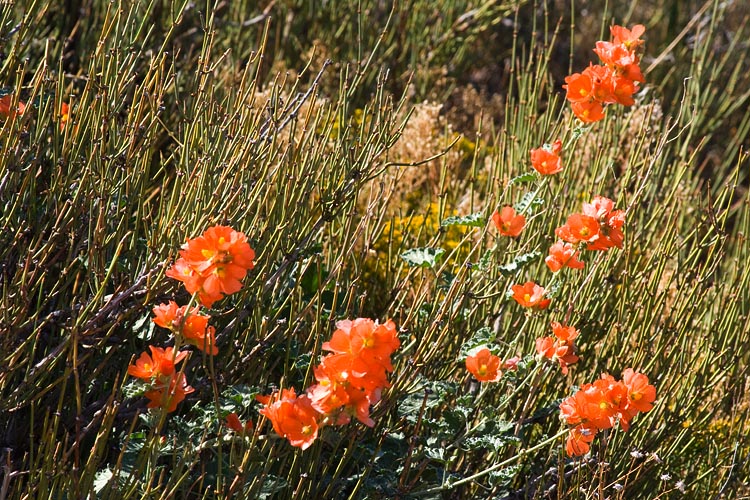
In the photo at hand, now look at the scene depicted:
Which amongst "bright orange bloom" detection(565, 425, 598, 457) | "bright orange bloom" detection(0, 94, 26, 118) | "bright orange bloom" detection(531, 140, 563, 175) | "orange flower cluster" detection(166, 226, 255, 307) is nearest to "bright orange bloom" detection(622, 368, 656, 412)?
"bright orange bloom" detection(565, 425, 598, 457)

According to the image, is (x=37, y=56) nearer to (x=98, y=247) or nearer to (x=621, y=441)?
(x=98, y=247)

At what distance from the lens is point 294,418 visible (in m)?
1.53

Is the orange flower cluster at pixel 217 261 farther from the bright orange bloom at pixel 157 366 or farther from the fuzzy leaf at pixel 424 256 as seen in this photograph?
the fuzzy leaf at pixel 424 256

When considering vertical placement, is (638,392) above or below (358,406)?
below

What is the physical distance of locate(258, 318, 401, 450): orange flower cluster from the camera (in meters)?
1.47

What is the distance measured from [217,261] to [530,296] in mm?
876

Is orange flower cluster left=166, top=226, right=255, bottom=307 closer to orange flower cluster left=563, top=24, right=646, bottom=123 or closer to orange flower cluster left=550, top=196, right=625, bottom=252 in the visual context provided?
orange flower cluster left=550, top=196, right=625, bottom=252

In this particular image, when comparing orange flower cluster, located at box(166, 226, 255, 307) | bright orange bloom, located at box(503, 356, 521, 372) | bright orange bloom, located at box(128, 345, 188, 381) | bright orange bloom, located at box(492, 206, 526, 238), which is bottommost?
bright orange bloom, located at box(503, 356, 521, 372)

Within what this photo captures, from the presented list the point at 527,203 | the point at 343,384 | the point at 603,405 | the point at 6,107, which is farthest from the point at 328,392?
the point at 6,107

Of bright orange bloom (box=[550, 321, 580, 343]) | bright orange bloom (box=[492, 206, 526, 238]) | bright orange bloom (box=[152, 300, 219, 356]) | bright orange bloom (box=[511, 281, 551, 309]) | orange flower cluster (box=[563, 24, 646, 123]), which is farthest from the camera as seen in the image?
orange flower cluster (box=[563, 24, 646, 123])

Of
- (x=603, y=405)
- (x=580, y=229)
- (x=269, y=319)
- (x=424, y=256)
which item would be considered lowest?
(x=269, y=319)

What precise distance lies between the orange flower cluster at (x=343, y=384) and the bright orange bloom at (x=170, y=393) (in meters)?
0.18

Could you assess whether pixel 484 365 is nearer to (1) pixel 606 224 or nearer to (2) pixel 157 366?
(1) pixel 606 224

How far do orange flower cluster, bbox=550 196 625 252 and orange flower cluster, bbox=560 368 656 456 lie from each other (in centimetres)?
31
